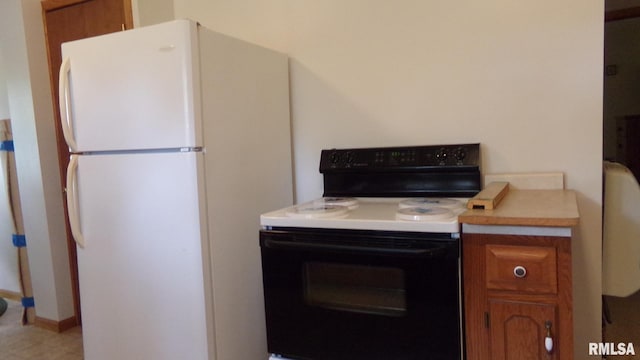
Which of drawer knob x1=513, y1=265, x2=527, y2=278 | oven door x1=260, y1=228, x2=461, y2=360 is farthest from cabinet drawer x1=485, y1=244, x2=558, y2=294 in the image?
oven door x1=260, y1=228, x2=461, y2=360

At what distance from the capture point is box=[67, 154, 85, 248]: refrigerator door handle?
181 centimetres

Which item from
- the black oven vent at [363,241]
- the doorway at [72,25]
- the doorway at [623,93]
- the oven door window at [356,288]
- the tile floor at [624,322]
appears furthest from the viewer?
the doorway at [623,93]

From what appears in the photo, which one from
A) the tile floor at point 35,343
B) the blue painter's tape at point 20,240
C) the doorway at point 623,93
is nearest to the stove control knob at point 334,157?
the tile floor at point 35,343

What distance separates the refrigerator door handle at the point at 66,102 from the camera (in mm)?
1777

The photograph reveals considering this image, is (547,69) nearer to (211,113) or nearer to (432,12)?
(432,12)

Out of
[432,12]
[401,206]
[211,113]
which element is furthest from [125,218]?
[432,12]

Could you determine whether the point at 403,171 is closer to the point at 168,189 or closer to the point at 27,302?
the point at 168,189

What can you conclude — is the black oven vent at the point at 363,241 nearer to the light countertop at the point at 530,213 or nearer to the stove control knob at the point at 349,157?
the light countertop at the point at 530,213

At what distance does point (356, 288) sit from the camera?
148 centimetres

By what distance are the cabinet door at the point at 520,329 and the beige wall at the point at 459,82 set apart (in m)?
0.63

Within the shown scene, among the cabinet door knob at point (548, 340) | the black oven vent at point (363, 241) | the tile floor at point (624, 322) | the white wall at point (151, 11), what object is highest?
the white wall at point (151, 11)

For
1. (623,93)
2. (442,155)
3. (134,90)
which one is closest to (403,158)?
(442,155)

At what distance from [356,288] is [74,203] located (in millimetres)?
1259

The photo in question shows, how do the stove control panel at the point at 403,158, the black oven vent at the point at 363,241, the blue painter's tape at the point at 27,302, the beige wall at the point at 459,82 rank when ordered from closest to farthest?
the black oven vent at the point at 363,241
the beige wall at the point at 459,82
the stove control panel at the point at 403,158
the blue painter's tape at the point at 27,302
